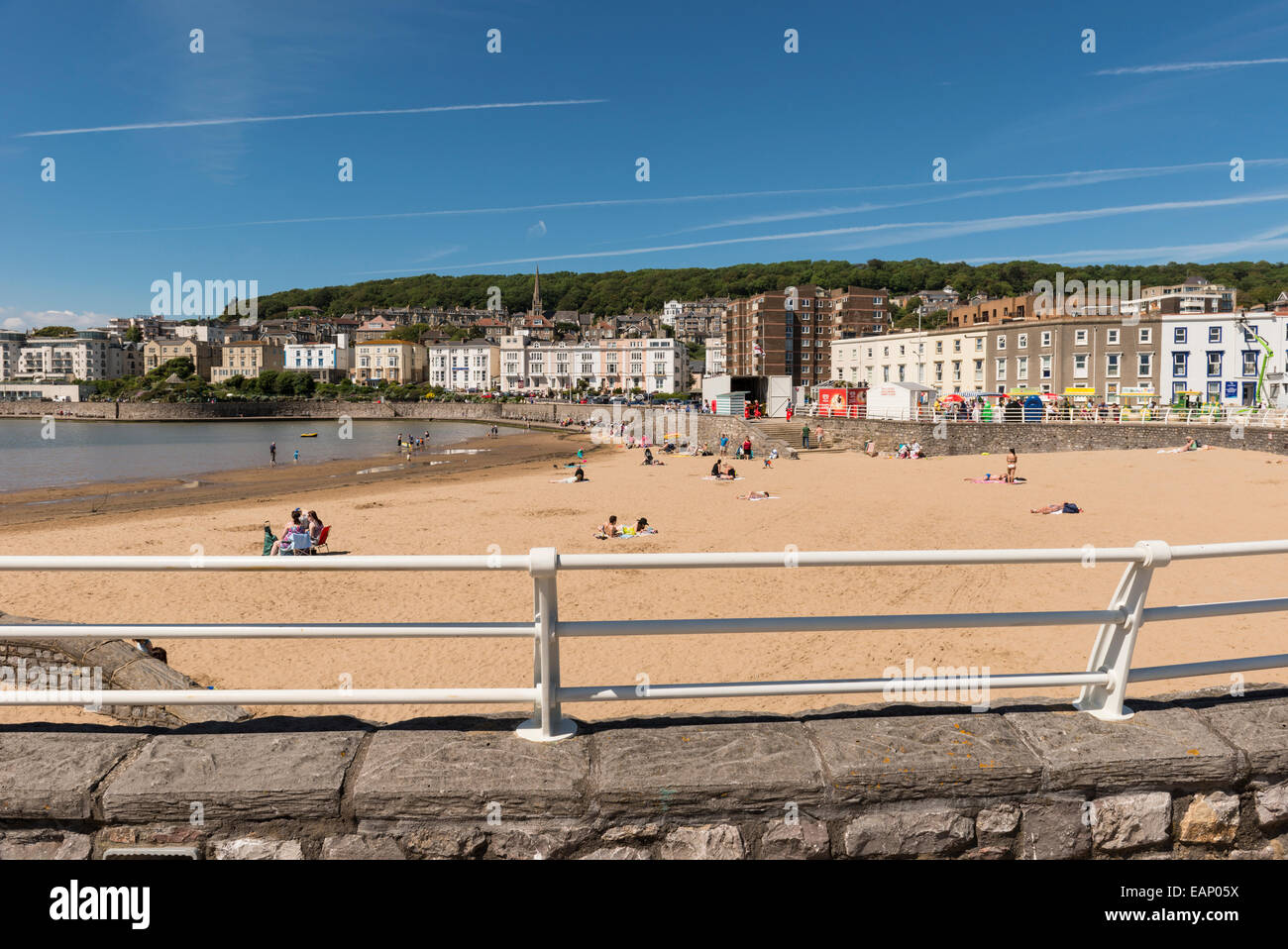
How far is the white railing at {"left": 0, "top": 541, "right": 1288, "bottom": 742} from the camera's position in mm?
2662

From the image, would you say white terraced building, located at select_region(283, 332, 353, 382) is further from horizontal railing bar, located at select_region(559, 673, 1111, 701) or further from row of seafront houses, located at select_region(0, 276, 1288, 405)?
horizontal railing bar, located at select_region(559, 673, 1111, 701)

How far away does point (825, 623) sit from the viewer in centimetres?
291

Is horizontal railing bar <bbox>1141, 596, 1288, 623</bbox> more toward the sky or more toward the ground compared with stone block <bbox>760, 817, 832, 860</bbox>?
more toward the sky

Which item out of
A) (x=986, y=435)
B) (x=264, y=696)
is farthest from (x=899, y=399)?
(x=264, y=696)

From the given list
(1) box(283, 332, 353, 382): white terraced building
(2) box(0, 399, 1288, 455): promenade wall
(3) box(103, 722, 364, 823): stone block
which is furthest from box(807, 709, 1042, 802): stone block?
(1) box(283, 332, 353, 382): white terraced building

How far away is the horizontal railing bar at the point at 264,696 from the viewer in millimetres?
2635

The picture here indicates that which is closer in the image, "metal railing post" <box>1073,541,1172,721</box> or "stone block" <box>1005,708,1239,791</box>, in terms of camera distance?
"stone block" <box>1005,708,1239,791</box>

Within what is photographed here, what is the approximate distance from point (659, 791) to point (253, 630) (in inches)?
A: 60.5

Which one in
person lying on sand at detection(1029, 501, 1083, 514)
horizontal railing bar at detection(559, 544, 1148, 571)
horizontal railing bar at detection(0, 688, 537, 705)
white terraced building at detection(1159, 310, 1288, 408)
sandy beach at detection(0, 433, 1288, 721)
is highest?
white terraced building at detection(1159, 310, 1288, 408)

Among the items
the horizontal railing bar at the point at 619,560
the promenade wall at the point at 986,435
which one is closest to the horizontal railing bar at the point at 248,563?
the horizontal railing bar at the point at 619,560

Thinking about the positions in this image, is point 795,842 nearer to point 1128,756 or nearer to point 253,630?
point 1128,756

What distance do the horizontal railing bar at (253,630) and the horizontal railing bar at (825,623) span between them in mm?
304

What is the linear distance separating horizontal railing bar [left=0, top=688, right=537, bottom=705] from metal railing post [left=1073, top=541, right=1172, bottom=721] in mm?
2194
